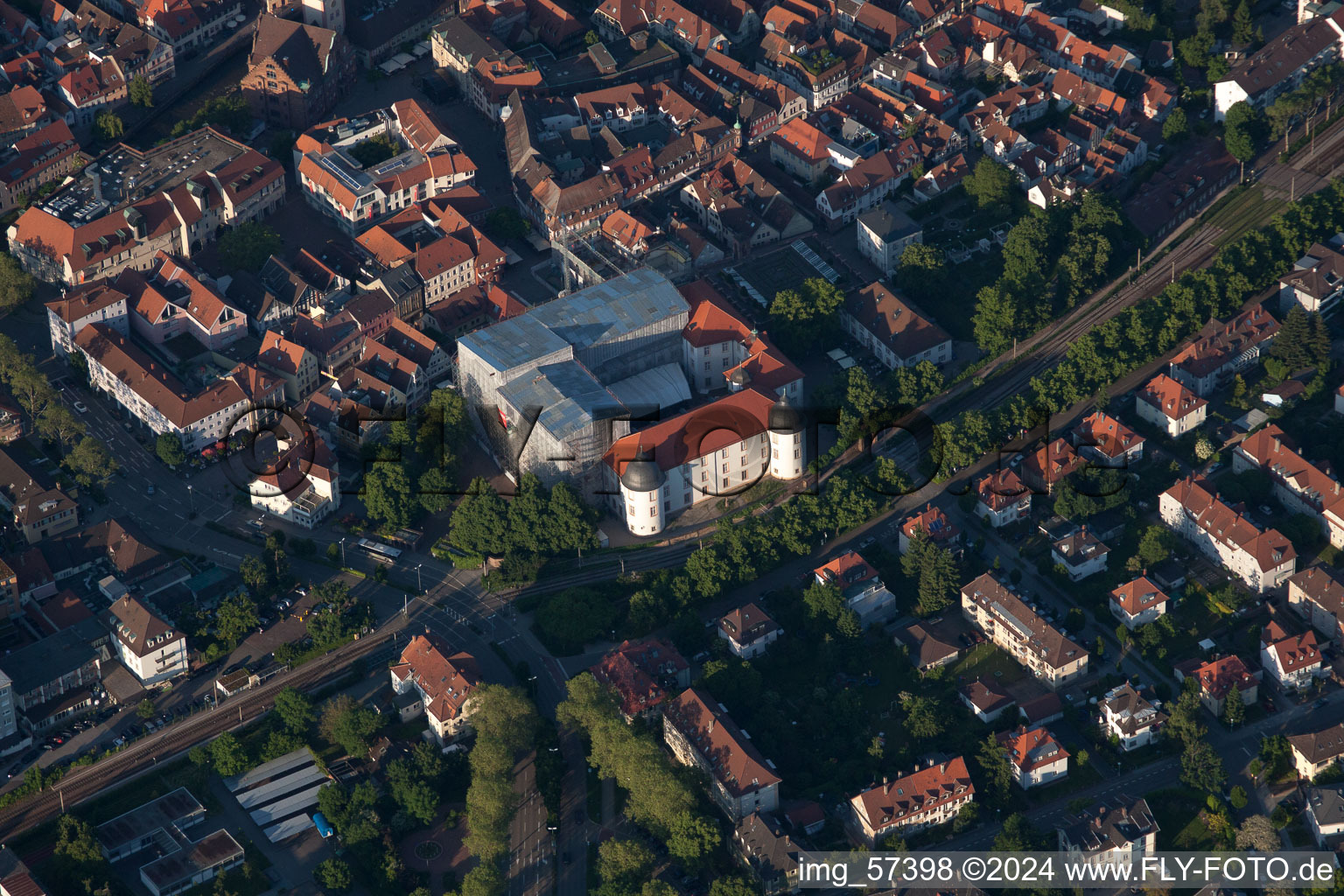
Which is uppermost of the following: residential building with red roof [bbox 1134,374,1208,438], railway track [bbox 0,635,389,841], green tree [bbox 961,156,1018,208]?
green tree [bbox 961,156,1018,208]

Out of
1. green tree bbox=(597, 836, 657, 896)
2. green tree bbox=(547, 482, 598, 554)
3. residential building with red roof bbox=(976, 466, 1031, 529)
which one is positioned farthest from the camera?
residential building with red roof bbox=(976, 466, 1031, 529)

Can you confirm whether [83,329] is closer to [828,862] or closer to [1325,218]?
[828,862]

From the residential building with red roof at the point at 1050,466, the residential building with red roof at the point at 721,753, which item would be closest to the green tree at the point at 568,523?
the residential building with red roof at the point at 721,753

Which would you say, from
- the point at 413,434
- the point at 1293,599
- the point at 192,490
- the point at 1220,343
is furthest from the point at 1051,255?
the point at 192,490

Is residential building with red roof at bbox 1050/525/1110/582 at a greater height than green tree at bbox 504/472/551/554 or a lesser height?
greater

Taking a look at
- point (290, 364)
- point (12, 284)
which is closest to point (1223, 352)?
point (290, 364)

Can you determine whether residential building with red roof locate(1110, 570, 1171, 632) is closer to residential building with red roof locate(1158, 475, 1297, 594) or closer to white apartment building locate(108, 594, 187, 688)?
residential building with red roof locate(1158, 475, 1297, 594)

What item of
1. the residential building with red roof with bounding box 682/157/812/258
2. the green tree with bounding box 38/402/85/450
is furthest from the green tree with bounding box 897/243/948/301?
the green tree with bounding box 38/402/85/450

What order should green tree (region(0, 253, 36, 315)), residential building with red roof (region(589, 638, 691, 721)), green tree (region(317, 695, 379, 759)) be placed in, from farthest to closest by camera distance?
green tree (region(0, 253, 36, 315)) < residential building with red roof (region(589, 638, 691, 721)) < green tree (region(317, 695, 379, 759))

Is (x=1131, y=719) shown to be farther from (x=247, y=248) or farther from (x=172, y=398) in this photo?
(x=247, y=248)
